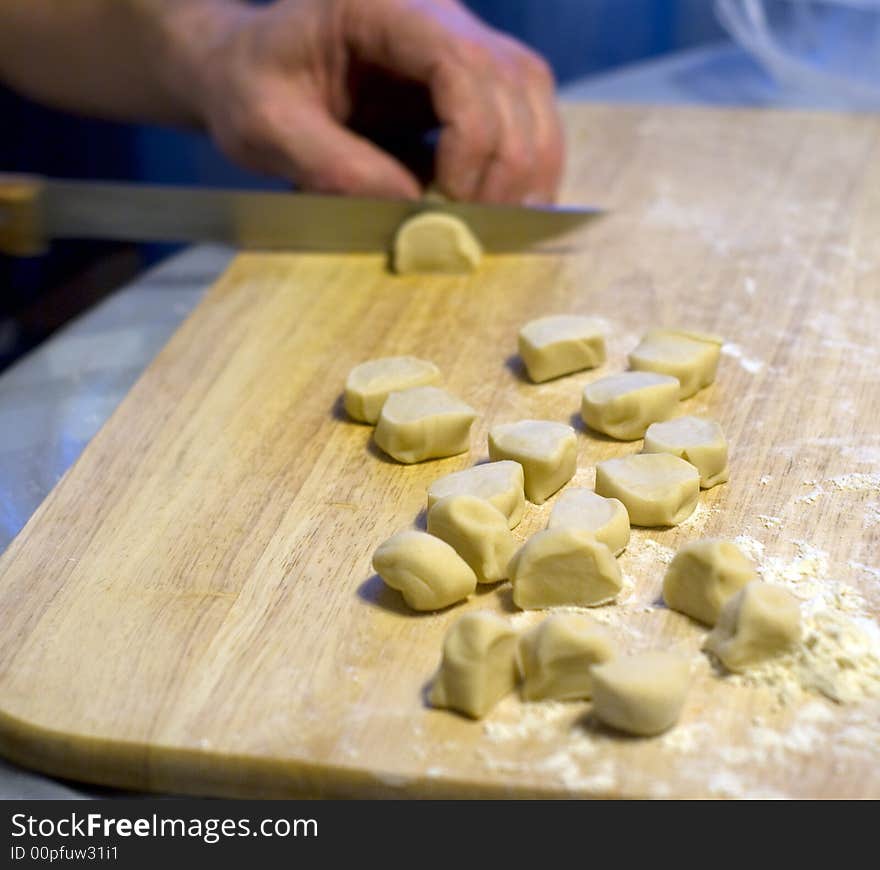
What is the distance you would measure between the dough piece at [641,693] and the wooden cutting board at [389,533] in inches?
0.8

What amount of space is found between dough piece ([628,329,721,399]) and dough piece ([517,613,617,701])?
501mm

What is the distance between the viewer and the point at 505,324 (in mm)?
1644

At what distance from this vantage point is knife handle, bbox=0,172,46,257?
5.77 feet

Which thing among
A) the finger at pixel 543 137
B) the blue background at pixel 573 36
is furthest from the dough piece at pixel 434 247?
the blue background at pixel 573 36

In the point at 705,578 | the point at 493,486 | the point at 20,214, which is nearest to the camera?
the point at 705,578

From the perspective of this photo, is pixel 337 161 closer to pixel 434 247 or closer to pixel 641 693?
pixel 434 247

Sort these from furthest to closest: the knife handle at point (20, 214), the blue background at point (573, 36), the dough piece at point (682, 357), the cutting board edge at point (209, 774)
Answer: the blue background at point (573, 36)
the knife handle at point (20, 214)
the dough piece at point (682, 357)
the cutting board edge at point (209, 774)

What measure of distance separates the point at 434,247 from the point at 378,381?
0.43 m

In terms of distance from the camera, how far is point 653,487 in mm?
1193

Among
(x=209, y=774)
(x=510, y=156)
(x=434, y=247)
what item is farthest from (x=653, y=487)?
(x=510, y=156)

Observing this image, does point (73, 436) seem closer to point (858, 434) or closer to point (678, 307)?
point (678, 307)

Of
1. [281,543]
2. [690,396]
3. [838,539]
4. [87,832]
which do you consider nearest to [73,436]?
[281,543]

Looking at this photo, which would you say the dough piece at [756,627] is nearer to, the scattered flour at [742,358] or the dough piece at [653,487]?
the dough piece at [653,487]

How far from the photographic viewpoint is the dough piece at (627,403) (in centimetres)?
133
